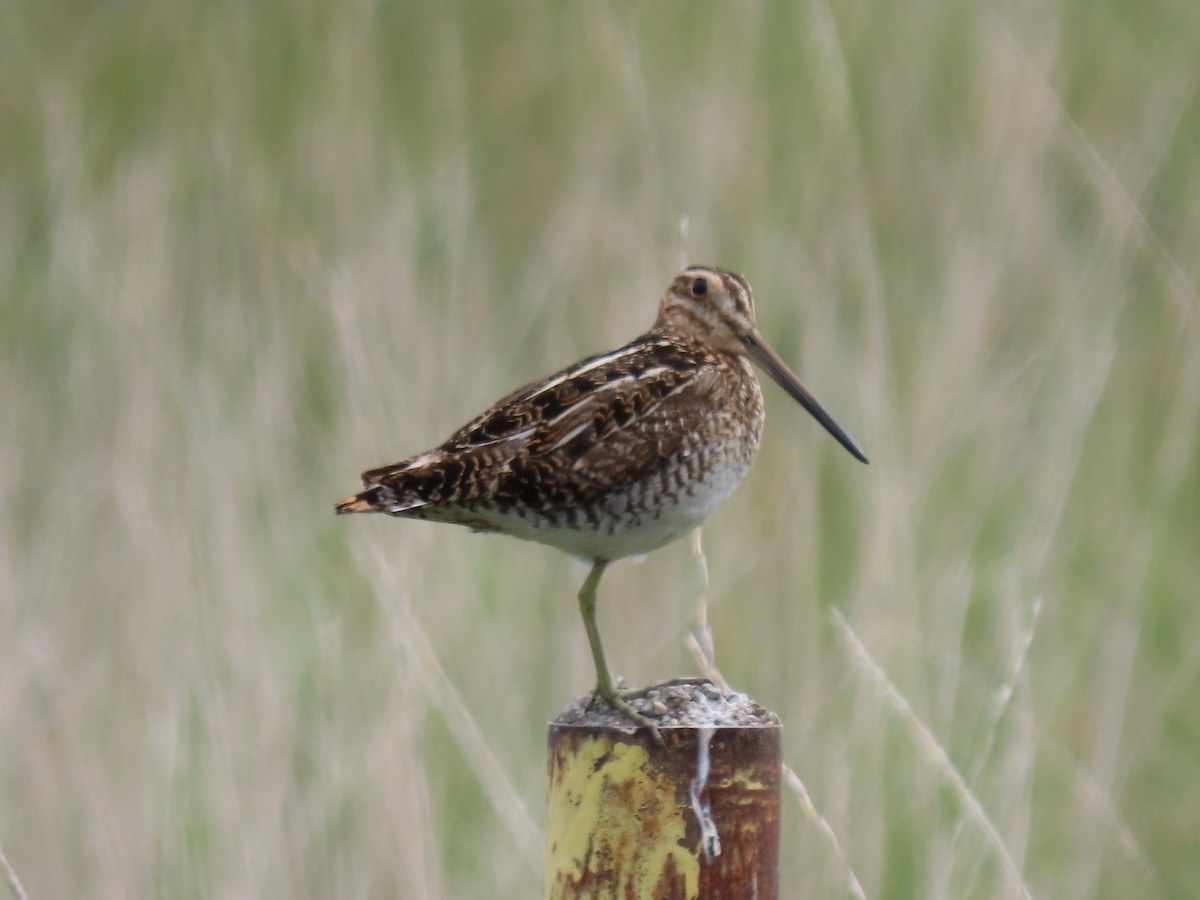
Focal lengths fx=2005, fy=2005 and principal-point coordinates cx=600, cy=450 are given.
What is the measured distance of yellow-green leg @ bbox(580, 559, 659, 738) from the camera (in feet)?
7.43

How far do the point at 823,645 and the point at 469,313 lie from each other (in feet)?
4.23

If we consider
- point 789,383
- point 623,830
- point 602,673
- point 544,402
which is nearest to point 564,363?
point 789,383

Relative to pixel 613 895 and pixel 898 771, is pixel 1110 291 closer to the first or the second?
pixel 898 771

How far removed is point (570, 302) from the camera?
546 centimetres

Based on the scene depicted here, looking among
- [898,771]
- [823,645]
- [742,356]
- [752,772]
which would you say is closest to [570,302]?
[823,645]

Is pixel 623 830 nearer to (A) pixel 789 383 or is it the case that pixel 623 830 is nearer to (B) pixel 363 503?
(B) pixel 363 503

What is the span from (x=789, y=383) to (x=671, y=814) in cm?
119

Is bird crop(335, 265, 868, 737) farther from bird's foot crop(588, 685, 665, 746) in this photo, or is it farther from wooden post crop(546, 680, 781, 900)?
wooden post crop(546, 680, 781, 900)

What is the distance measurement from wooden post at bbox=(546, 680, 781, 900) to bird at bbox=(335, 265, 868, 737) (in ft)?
1.39

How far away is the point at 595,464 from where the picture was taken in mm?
2850

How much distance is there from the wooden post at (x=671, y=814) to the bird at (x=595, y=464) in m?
0.42

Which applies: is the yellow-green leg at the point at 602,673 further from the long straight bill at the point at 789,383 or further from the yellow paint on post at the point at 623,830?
the long straight bill at the point at 789,383

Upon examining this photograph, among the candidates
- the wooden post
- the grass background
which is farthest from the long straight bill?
the wooden post

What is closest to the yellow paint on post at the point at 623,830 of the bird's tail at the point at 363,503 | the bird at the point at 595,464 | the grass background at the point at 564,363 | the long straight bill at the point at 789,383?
the bird at the point at 595,464
